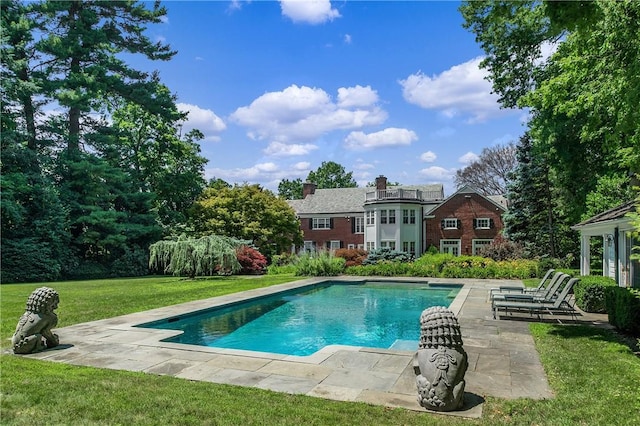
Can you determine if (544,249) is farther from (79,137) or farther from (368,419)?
(79,137)

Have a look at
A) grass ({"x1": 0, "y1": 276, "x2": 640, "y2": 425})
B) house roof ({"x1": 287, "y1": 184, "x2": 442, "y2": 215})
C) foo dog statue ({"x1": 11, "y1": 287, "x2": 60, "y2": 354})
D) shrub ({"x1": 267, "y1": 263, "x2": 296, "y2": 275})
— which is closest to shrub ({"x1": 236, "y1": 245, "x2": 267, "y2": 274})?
shrub ({"x1": 267, "y1": 263, "x2": 296, "y2": 275})

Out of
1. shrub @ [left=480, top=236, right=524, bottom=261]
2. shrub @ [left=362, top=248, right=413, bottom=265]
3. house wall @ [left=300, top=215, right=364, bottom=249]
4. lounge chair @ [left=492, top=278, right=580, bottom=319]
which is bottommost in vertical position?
lounge chair @ [left=492, top=278, right=580, bottom=319]

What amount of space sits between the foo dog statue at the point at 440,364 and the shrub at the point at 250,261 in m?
20.4

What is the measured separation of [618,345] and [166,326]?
30.4 feet

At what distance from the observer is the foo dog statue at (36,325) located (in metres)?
6.68

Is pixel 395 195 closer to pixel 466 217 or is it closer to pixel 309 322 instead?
pixel 466 217

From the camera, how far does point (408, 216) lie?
3484cm

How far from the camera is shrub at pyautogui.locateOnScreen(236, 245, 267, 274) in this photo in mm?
24591

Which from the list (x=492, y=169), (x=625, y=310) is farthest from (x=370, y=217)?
(x=625, y=310)

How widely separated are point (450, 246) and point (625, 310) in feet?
89.3

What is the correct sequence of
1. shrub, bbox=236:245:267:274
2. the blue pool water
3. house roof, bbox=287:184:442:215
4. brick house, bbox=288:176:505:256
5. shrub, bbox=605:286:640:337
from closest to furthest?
shrub, bbox=605:286:640:337 < the blue pool water < shrub, bbox=236:245:267:274 < brick house, bbox=288:176:505:256 < house roof, bbox=287:184:442:215

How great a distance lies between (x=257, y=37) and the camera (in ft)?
43.8

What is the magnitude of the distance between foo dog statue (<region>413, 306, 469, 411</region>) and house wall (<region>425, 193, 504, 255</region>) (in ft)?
102

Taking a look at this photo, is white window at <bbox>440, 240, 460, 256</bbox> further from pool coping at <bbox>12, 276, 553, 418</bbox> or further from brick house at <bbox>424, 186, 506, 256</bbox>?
pool coping at <bbox>12, 276, 553, 418</bbox>
